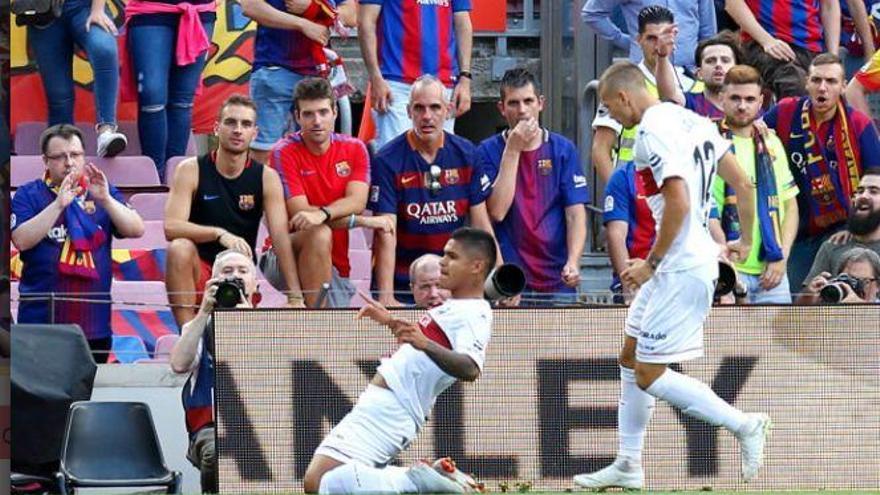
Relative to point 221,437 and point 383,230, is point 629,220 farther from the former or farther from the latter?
point 221,437

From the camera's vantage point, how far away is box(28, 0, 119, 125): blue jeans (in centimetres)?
1250

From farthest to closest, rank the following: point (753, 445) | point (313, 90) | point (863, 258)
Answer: point (313, 90) → point (863, 258) → point (753, 445)

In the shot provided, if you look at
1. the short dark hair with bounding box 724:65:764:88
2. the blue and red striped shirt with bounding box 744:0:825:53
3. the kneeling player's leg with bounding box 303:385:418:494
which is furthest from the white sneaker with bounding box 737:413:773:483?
the blue and red striped shirt with bounding box 744:0:825:53

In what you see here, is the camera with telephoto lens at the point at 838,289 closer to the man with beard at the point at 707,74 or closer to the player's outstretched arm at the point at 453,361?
the man with beard at the point at 707,74

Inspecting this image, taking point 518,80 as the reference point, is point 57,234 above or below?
below

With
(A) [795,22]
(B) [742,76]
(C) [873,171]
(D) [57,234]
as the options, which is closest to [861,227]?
(C) [873,171]

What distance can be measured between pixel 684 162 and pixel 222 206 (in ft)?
9.18

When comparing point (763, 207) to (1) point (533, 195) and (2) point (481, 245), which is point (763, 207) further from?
(2) point (481, 245)

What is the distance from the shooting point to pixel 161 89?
12.7 meters

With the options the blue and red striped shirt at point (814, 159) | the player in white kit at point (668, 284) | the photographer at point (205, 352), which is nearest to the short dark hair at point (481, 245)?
the player in white kit at point (668, 284)

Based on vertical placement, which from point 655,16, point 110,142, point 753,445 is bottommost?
point 753,445

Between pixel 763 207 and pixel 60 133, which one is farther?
pixel 763 207

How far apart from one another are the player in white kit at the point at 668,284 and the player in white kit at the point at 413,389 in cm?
66

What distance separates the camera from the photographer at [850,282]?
399 inches
